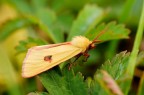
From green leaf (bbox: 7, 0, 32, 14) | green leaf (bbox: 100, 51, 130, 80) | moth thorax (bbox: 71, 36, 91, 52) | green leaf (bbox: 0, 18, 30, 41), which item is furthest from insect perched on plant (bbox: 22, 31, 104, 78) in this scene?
green leaf (bbox: 7, 0, 32, 14)

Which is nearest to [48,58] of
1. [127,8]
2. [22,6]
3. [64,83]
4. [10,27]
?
[64,83]

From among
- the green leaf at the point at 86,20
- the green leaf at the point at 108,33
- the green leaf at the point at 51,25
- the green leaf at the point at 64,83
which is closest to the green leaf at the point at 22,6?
the green leaf at the point at 51,25

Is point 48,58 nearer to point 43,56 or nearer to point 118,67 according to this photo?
point 43,56

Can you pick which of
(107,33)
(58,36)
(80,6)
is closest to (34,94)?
(107,33)

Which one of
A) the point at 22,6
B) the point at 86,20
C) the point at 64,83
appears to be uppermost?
the point at 22,6

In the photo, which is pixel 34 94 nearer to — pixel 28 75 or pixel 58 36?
pixel 28 75

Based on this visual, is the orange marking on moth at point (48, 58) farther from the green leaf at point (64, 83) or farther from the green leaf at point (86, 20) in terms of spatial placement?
the green leaf at point (86, 20)
